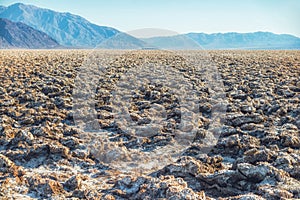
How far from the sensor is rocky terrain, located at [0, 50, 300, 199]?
437cm

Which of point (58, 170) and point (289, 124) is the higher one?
point (289, 124)

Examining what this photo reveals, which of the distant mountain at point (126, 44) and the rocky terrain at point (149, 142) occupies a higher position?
the distant mountain at point (126, 44)

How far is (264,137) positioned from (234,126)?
97 centimetres

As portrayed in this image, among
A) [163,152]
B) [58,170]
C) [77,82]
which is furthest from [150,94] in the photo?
[58,170]

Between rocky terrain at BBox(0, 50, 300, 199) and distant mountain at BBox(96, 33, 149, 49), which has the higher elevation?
distant mountain at BBox(96, 33, 149, 49)

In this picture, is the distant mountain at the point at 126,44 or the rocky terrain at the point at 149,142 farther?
the distant mountain at the point at 126,44

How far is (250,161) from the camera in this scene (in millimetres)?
5031

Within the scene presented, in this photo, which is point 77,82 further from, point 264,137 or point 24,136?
point 264,137

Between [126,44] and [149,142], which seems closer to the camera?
[149,142]

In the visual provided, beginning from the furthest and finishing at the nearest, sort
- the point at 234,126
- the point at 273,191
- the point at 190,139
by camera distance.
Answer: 1. the point at 234,126
2. the point at 190,139
3. the point at 273,191

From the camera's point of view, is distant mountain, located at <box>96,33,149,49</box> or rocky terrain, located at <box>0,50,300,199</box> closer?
rocky terrain, located at <box>0,50,300,199</box>

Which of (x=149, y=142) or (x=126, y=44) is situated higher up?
(x=126, y=44)

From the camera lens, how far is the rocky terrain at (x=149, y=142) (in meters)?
4.37

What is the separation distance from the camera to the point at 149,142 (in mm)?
6496
